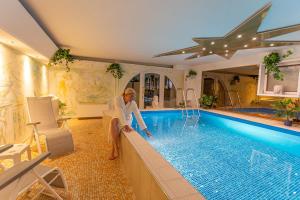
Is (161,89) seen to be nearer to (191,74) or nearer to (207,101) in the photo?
(191,74)

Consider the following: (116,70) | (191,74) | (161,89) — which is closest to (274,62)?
(191,74)

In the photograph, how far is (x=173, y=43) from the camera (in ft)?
13.1

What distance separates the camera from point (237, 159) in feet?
9.65

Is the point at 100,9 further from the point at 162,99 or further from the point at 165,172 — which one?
the point at 162,99

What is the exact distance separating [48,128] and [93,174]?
169 centimetres

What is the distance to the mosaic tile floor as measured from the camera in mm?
1788

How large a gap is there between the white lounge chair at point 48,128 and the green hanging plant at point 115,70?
3.31m

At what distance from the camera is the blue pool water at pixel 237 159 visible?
2.08 metres

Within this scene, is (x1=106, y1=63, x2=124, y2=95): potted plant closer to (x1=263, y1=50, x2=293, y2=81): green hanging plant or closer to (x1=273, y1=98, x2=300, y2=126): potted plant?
(x1=263, y1=50, x2=293, y2=81): green hanging plant

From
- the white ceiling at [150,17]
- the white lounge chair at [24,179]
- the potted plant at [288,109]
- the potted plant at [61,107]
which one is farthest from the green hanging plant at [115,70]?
the potted plant at [288,109]

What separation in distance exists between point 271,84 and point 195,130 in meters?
3.21

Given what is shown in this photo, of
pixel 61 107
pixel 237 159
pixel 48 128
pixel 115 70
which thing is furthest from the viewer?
pixel 115 70

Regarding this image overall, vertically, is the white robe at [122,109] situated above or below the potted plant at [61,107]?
above

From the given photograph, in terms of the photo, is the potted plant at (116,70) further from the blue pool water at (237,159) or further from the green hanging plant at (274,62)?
the green hanging plant at (274,62)
